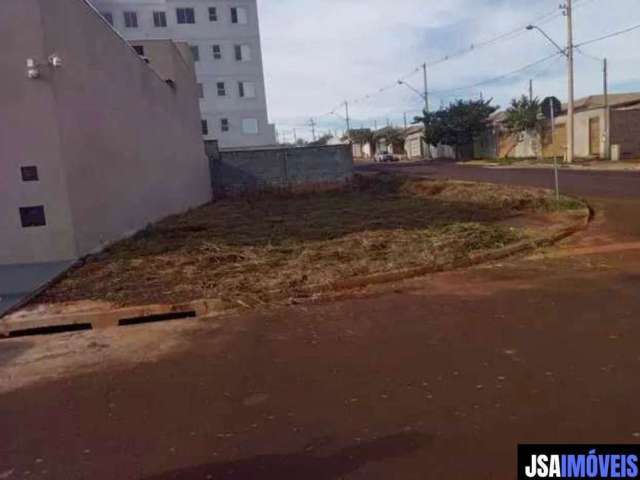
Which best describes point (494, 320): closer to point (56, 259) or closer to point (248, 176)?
point (56, 259)

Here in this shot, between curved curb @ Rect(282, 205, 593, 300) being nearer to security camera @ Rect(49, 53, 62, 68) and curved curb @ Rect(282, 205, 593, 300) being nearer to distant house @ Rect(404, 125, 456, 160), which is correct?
security camera @ Rect(49, 53, 62, 68)

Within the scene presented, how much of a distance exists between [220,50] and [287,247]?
43.2 meters

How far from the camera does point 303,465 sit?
9.82ft

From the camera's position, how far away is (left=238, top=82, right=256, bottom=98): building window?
4859 cm

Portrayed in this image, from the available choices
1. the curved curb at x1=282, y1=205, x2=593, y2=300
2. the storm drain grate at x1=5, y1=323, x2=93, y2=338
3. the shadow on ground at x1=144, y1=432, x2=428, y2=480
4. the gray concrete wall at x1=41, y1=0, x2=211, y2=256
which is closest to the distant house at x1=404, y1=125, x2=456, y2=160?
the gray concrete wall at x1=41, y1=0, x2=211, y2=256

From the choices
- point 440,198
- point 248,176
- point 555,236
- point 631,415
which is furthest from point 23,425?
point 248,176

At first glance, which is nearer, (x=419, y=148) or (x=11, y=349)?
(x=11, y=349)

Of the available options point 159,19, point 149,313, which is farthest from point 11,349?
point 159,19

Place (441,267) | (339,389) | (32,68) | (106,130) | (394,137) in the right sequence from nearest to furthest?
(339,389) → (441,267) → (32,68) → (106,130) → (394,137)

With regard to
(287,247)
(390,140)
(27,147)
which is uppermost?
(390,140)

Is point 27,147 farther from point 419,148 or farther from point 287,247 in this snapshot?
point 419,148

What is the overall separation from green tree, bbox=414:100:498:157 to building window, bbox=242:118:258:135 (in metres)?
18.9

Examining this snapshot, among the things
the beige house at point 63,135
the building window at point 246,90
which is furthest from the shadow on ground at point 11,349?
the building window at point 246,90

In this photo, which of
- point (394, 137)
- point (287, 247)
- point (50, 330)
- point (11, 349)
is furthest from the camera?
point (394, 137)
